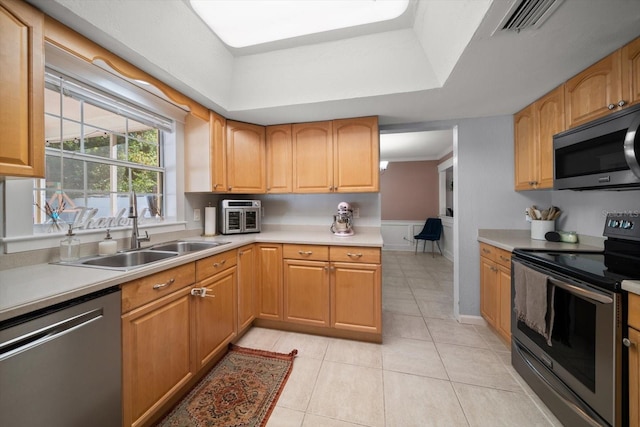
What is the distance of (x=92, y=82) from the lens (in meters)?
1.52

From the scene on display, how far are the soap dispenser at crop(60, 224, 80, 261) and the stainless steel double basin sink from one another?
0.05 metres

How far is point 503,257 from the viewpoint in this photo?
194cm

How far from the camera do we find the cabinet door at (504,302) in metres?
1.86

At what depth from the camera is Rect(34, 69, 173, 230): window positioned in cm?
141

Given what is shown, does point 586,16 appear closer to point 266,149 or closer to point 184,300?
point 266,149

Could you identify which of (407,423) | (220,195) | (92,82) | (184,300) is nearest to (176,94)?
(92,82)

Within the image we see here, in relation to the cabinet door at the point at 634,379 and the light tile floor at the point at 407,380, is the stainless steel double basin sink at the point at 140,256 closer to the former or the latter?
the light tile floor at the point at 407,380

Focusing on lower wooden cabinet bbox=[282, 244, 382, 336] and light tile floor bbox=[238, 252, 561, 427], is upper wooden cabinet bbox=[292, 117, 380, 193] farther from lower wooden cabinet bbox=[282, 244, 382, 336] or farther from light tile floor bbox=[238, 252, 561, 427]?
light tile floor bbox=[238, 252, 561, 427]

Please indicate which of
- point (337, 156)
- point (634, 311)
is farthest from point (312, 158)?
point (634, 311)

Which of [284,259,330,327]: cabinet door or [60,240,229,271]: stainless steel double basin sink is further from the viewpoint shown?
[284,259,330,327]: cabinet door

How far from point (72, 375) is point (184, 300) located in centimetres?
58

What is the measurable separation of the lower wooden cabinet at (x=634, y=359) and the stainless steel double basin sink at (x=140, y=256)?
2.24m

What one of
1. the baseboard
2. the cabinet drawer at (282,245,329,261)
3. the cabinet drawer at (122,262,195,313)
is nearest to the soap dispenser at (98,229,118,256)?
the cabinet drawer at (122,262,195,313)

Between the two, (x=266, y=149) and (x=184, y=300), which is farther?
(x=266, y=149)
